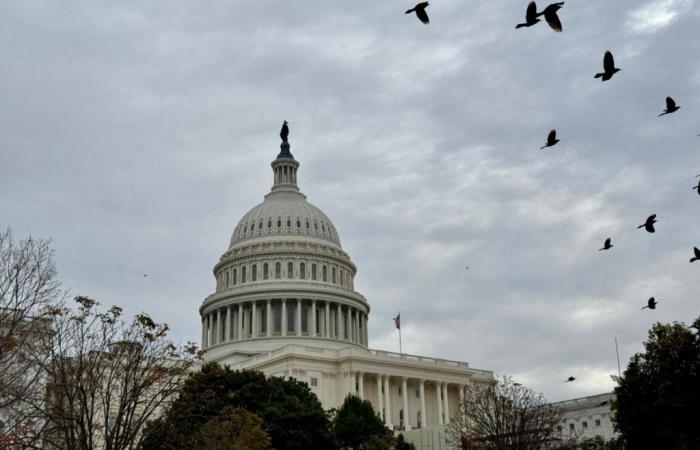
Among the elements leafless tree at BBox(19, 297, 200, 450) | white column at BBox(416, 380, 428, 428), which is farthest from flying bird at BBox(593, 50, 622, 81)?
white column at BBox(416, 380, 428, 428)

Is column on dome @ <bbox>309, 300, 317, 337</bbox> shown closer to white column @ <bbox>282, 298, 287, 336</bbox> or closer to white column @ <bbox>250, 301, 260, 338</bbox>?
white column @ <bbox>282, 298, 287, 336</bbox>

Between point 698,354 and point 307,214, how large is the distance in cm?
9974

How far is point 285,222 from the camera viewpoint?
158m

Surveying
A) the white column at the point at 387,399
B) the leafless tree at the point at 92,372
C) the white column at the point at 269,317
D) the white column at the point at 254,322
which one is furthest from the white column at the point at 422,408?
the leafless tree at the point at 92,372

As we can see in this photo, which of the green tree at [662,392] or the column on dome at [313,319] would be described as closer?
the green tree at [662,392]

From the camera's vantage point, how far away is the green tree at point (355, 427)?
85.1m

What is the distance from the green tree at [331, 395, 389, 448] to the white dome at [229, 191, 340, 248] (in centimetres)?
7009

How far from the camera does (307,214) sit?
161m

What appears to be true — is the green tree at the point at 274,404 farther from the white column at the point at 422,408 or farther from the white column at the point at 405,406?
the white column at the point at 422,408

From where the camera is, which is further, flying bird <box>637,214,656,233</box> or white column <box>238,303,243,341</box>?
white column <box>238,303,243,341</box>

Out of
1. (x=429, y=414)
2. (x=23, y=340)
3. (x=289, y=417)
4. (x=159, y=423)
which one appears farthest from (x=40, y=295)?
(x=429, y=414)

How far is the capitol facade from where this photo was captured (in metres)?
125

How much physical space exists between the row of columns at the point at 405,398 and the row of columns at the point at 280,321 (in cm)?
1997

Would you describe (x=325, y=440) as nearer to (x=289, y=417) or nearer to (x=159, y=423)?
(x=289, y=417)
